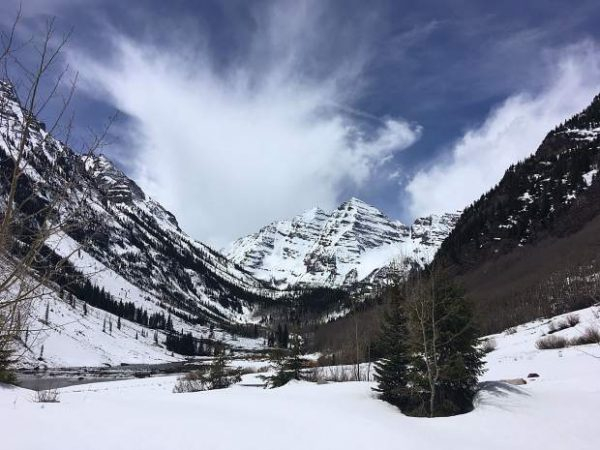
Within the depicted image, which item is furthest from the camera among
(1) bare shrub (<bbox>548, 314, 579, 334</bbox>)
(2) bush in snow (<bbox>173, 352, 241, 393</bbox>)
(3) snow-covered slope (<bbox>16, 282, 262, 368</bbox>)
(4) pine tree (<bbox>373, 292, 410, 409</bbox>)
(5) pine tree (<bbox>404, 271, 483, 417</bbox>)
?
(3) snow-covered slope (<bbox>16, 282, 262, 368</bbox>)

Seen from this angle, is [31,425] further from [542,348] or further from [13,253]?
[542,348]

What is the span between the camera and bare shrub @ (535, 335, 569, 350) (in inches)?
1096

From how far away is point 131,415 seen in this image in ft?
37.3

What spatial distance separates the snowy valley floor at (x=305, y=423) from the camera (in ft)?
31.0

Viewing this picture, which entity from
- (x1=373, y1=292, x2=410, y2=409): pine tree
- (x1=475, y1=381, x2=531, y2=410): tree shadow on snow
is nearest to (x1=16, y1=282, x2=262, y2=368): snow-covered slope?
(x1=373, y1=292, x2=410, y2=409): pine tree

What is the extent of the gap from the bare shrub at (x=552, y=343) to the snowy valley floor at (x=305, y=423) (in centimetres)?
1082

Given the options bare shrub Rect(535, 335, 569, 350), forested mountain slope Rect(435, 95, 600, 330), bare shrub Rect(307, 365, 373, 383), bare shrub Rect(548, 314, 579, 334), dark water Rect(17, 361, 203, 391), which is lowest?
dark water Rect(17, 361, 203, 391)

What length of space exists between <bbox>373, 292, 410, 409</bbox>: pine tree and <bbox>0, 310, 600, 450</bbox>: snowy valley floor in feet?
8.95

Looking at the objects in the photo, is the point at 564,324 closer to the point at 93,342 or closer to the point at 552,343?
the point at 552,343

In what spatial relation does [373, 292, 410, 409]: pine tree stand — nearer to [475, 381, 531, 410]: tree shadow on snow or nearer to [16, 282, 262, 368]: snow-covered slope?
[475, 381, 531, 410]: tree shadow on snow

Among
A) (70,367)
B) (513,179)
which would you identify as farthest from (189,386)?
(513,179)

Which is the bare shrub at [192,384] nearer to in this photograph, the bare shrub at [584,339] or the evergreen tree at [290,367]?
the evergreen tree at [290,367]

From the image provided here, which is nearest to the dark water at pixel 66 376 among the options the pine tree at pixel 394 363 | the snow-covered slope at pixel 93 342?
the snow-covered slope at pixel 93 342

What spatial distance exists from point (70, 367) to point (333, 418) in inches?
4103
